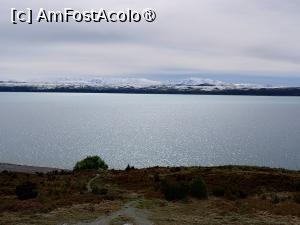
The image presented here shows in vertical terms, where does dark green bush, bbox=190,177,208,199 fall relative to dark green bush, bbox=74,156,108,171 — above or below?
above

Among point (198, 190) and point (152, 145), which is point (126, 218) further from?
point (152, 145)

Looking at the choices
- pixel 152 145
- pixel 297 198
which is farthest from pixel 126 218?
pixel 152 145

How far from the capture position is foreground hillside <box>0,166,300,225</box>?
970 inches

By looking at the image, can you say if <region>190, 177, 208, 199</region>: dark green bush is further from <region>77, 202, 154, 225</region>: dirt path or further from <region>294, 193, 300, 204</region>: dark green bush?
<region>294, 193, 300, 204</region>: dark green bush

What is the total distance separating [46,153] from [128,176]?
6674cm

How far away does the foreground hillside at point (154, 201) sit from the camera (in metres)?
24.6

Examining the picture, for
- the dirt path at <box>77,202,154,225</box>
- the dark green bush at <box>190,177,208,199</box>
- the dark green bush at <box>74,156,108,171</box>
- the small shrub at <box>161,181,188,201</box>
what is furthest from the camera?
the dark green bush at <box>74,156,108,171</box>

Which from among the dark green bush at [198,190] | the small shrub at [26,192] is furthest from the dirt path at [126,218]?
the small shrub at [26,192]

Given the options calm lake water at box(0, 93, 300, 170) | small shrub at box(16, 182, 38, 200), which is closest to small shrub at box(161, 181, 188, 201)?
small shrub at box(16, 182, 38, 200)

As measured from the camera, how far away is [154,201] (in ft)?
94.7

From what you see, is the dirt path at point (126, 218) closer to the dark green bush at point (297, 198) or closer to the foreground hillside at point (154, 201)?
the foreground hillside at point (154, 201)

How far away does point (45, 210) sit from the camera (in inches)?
1038

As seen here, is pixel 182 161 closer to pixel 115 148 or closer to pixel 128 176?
pixel 115 148

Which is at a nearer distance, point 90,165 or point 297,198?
point 297,198
